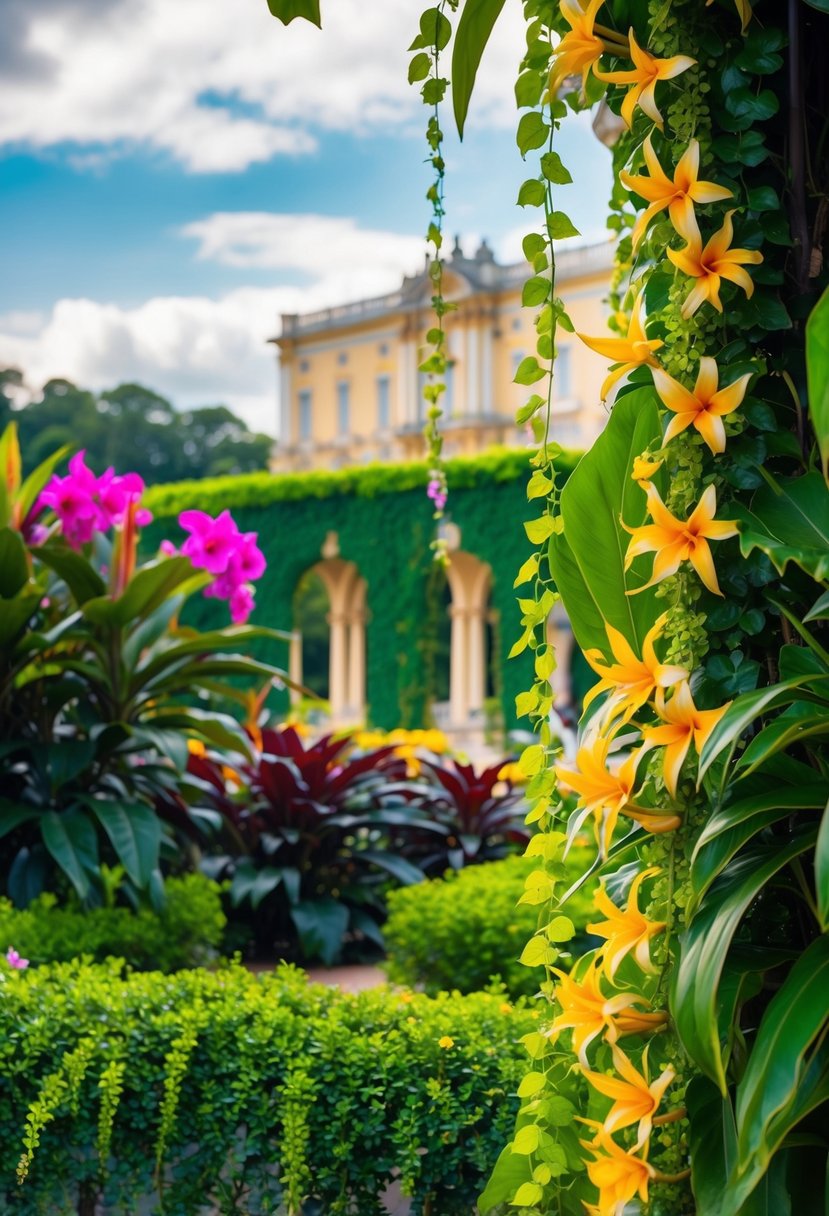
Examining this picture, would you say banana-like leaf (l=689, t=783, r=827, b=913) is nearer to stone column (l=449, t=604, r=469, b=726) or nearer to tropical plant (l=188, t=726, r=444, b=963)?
tropical plant (l=188, t=726, r=444, b=963)

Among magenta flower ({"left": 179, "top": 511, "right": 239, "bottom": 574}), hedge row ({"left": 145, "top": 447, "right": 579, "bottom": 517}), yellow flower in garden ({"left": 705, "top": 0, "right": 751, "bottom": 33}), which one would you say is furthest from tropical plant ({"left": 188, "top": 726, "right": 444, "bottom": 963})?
hedge row ({"left": 145, "top": 447, "right": 579, "bottom": 517})

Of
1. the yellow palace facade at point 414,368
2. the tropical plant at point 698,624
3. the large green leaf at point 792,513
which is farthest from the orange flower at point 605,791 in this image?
the yellow palace facade at point 414,368

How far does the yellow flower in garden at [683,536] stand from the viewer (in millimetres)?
971

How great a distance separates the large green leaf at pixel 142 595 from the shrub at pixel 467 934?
1.10 meters

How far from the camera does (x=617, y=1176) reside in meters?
1.02

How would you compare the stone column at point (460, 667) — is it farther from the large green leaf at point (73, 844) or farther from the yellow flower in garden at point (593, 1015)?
the yellow flower in garden at point (593, 1015)

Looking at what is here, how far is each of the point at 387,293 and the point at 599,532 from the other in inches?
1168

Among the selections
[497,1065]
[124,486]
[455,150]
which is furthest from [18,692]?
[455,150]

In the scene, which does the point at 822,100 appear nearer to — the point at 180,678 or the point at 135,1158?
the point at 135,1158

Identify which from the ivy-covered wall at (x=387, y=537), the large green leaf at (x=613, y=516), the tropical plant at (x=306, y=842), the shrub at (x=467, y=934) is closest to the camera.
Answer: the large green leaf at (x=613, y=516)

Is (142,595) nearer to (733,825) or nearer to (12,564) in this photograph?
(12,564)

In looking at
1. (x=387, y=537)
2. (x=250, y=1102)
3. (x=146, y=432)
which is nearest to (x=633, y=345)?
(x=250, y=1102)

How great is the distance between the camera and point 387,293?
2980 centimetres

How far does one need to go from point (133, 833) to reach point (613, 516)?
7.02ft
